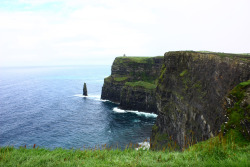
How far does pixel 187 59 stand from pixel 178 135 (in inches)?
573

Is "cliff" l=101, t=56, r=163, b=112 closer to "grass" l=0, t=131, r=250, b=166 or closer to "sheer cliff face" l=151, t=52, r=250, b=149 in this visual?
"sheer cliff face" l=151, t=52, r=250, b=149

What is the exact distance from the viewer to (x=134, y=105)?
8525 centimetres

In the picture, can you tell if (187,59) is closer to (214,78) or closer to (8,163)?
(214,78)

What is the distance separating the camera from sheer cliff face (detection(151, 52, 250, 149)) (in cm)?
2089

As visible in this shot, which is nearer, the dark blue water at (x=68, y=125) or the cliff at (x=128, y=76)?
the dark blue water at (x=68, y=125)

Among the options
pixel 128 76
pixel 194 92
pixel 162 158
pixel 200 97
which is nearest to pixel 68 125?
pixel 194 92

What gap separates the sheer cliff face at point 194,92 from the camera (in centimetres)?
2089

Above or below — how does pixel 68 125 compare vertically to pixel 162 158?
below

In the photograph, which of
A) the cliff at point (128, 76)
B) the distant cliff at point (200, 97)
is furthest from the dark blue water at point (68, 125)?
the distant cliff at point (200, 97)

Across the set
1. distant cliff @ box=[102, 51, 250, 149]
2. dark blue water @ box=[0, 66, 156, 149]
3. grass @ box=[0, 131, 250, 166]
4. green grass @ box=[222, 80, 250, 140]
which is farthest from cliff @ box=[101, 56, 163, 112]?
grass @ box=[0, 131, 250, 166]

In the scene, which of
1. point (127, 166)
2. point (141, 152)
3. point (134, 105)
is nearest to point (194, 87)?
point (141, 152)

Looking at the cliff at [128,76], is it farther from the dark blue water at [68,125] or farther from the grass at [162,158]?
the grass at [162,158]

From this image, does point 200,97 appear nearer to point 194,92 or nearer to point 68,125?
point 194,92

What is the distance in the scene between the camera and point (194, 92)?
28.9 metres
